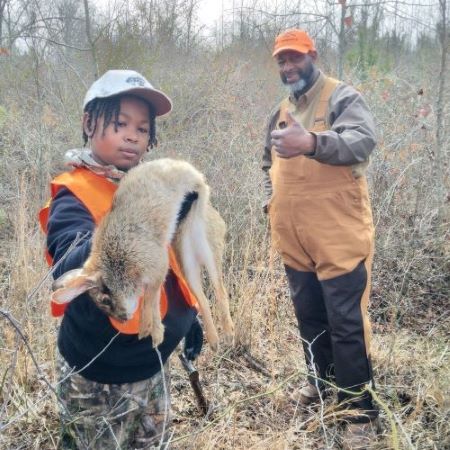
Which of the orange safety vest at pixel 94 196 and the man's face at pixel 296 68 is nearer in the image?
the orange safety vest at pixel 94 196

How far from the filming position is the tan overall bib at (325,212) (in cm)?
292

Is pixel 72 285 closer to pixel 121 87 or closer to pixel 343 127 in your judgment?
pixel 121 87

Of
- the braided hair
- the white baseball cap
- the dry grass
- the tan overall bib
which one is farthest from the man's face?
the braided hair

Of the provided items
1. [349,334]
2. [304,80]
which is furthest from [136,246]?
[304,80]

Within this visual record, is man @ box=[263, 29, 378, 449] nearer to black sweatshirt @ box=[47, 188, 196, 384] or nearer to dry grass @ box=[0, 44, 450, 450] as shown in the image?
dry grass @ box=[0, 44, 450, 450]

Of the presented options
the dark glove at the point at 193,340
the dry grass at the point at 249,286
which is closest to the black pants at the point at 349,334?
the dry grass at the point at 249,286

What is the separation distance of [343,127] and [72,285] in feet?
6.70

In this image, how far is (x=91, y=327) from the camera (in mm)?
1693

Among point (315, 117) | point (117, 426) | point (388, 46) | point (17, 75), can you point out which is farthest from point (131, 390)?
point (388, 46)

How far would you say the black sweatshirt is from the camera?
156 cm

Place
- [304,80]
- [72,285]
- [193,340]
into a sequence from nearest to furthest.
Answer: [72,285]
[193,340]
[304,80]

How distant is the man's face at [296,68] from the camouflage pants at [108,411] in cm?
204

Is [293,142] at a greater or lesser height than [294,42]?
lesser

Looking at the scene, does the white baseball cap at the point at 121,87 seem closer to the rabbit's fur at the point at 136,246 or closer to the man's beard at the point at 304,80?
the rabbit's fur at the point at 136,246
